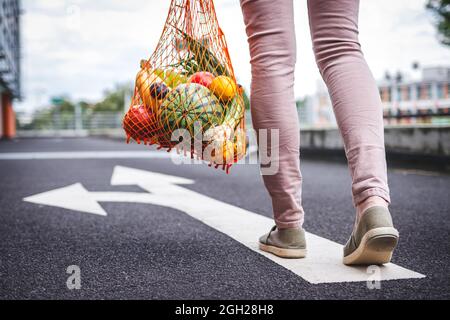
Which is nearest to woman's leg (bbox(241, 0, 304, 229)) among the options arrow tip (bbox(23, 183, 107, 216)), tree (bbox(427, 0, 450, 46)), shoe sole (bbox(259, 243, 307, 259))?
shoe sole (bbox(259, 243, 307, 259))

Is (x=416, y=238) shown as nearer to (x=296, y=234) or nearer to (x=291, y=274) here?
(x=296, y=234)

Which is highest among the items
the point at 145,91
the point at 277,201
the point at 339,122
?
the point at 145,91

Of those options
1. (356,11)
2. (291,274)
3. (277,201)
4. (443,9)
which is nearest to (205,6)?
(356,11)

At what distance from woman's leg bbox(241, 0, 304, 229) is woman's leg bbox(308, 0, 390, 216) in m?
0.11

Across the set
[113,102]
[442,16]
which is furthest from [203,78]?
[113,102]

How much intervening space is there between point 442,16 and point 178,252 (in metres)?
21.0

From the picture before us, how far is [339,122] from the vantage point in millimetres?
1700

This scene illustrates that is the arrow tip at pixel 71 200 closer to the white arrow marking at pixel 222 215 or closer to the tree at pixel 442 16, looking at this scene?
the white arrow marking at pixel 222 215

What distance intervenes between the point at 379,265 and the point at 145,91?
97 centimetres

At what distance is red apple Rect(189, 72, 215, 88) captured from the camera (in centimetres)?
179

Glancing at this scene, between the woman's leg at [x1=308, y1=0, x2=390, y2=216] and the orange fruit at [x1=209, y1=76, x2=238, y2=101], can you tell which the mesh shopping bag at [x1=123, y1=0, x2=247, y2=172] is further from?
the woman's leg at [x1=308, y1=0, x2=390, y2=216]

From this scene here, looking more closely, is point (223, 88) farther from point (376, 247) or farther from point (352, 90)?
point (376, 247)

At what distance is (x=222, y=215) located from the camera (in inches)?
104

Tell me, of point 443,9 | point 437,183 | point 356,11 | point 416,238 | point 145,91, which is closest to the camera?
point 356,11
